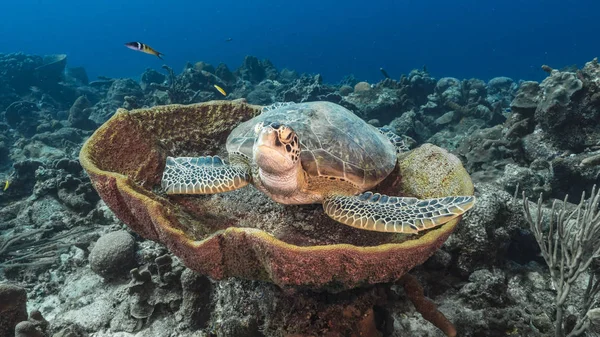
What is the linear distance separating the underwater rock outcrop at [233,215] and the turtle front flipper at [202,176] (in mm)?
176

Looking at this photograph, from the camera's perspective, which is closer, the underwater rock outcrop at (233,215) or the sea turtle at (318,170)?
the underwater rock outcrop at (233,215)

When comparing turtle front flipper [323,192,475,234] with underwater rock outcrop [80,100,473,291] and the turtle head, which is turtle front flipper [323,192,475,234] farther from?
the turtle head

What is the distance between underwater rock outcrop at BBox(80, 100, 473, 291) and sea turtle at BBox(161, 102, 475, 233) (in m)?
0.20

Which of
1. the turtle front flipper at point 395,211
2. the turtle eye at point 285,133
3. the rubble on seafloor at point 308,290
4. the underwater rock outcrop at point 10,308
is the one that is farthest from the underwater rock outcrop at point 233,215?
the underwater rock outcrop at point 10,308

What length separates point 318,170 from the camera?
9.29ft

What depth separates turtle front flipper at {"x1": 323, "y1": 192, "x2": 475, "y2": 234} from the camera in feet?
6.91

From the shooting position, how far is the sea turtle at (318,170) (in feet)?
7.55

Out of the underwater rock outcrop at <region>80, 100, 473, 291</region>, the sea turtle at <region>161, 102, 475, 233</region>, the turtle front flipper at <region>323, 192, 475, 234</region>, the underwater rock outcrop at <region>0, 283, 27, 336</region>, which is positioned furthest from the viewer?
the underwater rock outcrop at <region>0, 283, 27, 336</region>

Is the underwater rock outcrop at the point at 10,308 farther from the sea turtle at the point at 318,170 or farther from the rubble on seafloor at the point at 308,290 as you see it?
the sea turtle at the point at 318,170

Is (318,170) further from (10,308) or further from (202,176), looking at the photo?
(10,308)

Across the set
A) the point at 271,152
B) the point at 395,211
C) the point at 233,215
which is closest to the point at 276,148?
the point at 271,152

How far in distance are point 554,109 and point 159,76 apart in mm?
→ 17237

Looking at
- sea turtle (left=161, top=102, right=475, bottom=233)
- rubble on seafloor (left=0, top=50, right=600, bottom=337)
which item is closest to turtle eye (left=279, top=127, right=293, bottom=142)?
sea turtle (left=161, top=102, right=475, bottom=233)

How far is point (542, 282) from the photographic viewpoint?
312 cm
